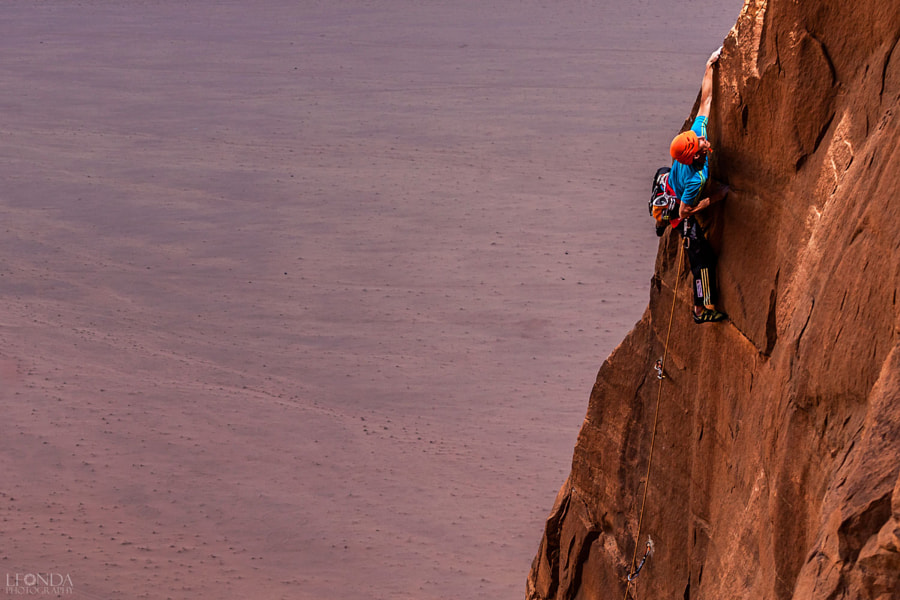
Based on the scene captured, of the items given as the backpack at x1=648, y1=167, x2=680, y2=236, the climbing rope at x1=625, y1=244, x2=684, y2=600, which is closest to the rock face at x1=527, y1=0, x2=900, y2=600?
the climbing rope at x1=625, y1=244, x2=684, y2=600

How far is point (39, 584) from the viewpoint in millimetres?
12680

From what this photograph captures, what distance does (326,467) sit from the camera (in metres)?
15.0

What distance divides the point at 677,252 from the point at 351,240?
16214 millimetres

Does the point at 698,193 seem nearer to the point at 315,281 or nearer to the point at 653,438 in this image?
the point at 653,438

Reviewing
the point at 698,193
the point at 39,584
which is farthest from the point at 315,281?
the point at 698,193

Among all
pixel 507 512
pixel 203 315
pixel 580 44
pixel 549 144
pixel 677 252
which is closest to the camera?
pixel 677 252

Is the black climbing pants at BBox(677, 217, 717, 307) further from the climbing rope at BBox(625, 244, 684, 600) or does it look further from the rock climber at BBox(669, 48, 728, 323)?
the climbing rope at BBox(625, 244, 684, 600)

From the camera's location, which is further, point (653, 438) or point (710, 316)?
point (653, 438)

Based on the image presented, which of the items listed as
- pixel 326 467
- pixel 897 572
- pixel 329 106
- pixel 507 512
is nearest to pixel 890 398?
pixel 897 572

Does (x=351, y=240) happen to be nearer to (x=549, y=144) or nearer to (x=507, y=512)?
(x=549, y=144)

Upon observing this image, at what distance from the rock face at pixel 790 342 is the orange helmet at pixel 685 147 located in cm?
22

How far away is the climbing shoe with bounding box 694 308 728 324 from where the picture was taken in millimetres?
5031

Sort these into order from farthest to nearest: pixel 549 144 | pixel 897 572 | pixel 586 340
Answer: pixel 549 144 < pixel 586 340 < pixel 897 572

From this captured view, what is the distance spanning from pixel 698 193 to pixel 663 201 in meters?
0.29
